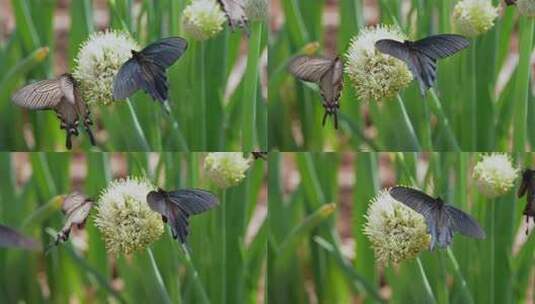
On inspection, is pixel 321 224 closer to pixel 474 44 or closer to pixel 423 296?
pixel 423 296

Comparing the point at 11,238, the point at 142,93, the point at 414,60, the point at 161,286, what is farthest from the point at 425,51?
the point at 11,238

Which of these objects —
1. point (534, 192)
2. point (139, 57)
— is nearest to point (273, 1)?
point (139, 57)

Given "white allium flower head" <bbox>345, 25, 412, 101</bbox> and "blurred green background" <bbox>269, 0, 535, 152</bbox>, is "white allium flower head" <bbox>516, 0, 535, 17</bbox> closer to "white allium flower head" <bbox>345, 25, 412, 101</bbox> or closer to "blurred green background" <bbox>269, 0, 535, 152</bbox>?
"blurred green background" <bbox>269, 0, 535, 152</bbox>

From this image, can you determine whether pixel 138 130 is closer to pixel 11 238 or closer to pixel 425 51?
pixel 11 238

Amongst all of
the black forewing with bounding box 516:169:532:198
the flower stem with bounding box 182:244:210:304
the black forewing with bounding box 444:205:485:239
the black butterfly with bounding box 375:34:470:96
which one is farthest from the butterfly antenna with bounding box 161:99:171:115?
the black forewing with bounding box 516:169:532:198

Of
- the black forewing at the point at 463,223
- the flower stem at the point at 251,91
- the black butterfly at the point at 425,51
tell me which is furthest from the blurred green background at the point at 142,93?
the black forewing at the point at 463,223

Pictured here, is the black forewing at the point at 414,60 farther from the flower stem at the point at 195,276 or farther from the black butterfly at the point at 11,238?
the black butterfly at the point at 11,238
